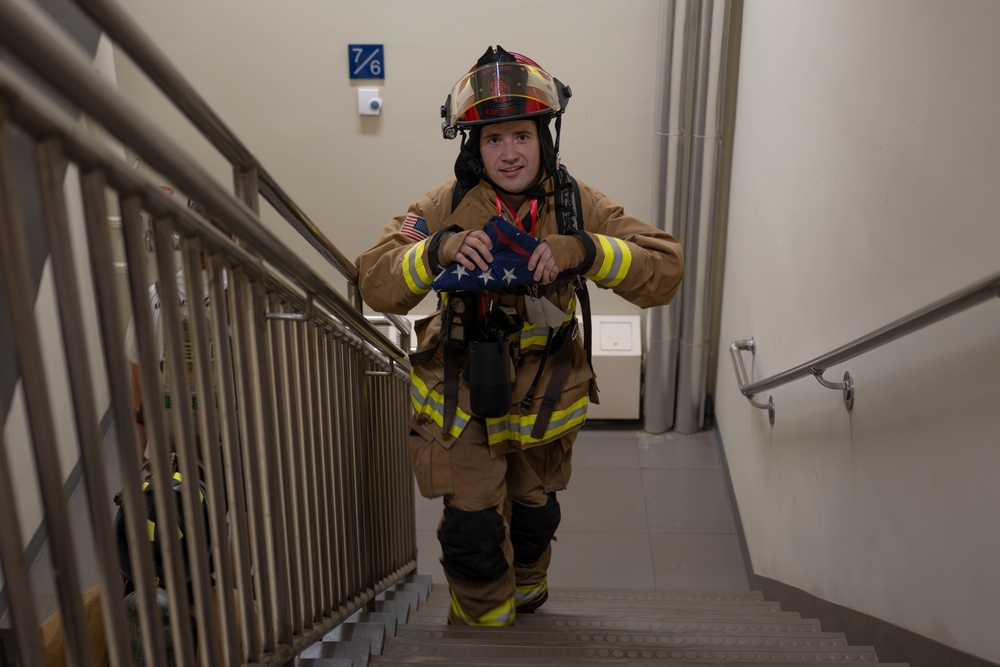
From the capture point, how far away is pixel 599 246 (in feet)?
6.61

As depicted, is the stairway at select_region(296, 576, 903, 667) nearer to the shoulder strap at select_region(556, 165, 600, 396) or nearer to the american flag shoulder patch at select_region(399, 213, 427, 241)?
the shoulder strap at select_region(556, 165, 600, 396)

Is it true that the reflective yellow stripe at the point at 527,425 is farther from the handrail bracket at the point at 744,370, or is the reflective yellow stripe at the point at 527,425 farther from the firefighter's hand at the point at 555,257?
the handrail bracket at the point at 744,370

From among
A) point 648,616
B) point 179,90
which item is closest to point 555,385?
point 648,616

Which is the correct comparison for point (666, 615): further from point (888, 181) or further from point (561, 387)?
→ point (888, 181)

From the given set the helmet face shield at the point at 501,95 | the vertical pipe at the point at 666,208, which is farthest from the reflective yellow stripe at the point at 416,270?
the vertical pipe at the point at 666,208

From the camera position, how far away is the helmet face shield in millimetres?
2072

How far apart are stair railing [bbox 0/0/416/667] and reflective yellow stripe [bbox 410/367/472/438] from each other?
146 millimetres

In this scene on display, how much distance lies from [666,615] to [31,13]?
245 centimetres

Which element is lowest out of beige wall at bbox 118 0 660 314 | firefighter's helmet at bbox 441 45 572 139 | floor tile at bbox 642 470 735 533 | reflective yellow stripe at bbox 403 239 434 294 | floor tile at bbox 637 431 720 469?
floor tile at bbox 642 470 735 533

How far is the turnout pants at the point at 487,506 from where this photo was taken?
7.48 ft

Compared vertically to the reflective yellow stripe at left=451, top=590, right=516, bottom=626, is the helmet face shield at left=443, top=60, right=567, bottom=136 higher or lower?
higher

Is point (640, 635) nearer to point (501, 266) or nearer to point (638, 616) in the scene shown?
point (638, 616)

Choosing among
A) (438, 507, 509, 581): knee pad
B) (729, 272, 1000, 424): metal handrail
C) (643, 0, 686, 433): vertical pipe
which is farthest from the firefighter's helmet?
(643, 0, 686, 433): vertical pipe

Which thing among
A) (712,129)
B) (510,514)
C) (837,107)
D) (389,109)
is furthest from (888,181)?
(389,109)
